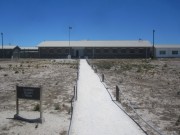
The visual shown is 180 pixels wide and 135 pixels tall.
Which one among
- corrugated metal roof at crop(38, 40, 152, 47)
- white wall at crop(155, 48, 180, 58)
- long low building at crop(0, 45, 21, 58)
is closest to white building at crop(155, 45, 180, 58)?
white wall at crop(155, 48, 180, 58)

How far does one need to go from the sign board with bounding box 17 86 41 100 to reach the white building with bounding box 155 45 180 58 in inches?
2527

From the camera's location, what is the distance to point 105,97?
15.0 metres

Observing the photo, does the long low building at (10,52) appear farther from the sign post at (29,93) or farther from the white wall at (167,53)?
the sign post at (29,93)

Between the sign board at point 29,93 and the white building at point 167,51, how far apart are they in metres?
64.2

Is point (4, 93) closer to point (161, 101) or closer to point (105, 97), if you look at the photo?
point (105, 97)

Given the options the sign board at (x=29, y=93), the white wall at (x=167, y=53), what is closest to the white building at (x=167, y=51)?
the white wall at (x=167, y=53)

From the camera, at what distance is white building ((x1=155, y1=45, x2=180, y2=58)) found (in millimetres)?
72812

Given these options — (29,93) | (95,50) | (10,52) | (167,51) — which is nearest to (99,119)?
(29,93)

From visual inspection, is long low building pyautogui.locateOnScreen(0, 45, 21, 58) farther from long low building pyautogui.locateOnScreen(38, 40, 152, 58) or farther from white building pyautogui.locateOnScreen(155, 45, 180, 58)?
white building pyautogui.locateOnScreen(155, 45, 180, 58)

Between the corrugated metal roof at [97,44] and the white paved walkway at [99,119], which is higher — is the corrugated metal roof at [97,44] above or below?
above

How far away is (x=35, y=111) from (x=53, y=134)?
329 centimetres

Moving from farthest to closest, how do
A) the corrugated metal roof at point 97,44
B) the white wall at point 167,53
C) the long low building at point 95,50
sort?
the white wall at point 167,53 < the corrugated metal roof at point 97,44 < the long low building at point 95,50

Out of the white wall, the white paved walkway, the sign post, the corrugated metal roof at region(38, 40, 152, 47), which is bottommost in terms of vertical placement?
the white paved walkway

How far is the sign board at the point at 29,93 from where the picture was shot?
1053 cm
